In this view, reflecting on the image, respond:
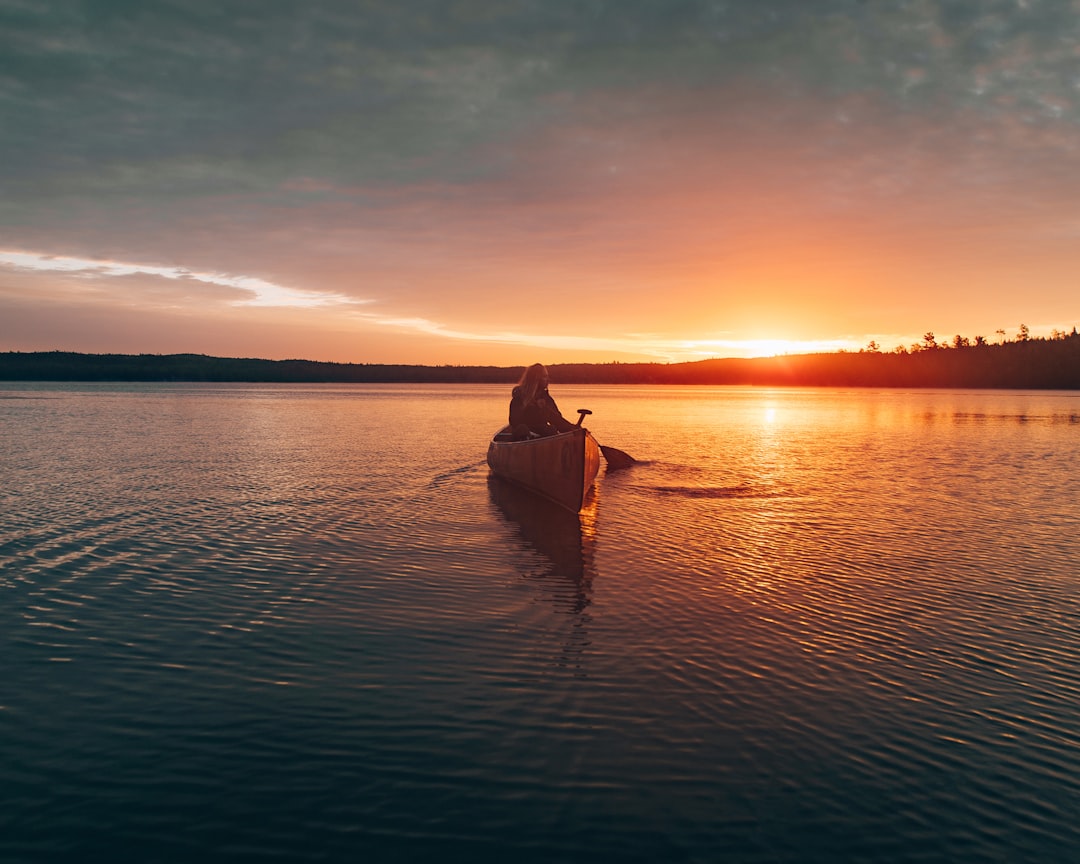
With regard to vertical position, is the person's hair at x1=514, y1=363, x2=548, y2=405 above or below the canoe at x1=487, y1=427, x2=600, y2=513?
above

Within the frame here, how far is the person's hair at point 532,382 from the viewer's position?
778 inches

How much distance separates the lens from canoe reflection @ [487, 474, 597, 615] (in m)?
10.3

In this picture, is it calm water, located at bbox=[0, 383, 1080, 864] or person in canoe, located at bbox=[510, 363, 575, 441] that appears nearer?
calm water, located at bbox=[0, 383, 1080, 864]

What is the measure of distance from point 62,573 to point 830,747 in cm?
1123

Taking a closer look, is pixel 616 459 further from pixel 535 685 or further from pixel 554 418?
pixel 535 685

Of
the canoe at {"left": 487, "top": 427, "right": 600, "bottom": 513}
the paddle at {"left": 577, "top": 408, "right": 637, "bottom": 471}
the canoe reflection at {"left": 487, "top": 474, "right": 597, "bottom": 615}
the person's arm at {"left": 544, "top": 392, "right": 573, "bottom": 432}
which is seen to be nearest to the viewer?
the canoe reflection at {"left": 487, "top": 474, "right": 597, "bottom": 615}

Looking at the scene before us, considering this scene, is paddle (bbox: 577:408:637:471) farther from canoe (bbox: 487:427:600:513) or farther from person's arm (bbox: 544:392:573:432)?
person's arm (bbox: 544:392:573:432)

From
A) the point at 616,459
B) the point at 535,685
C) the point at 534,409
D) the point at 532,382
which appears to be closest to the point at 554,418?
the point at 534,409

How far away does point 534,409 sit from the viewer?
20281 millimetres

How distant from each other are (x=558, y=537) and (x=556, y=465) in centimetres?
381

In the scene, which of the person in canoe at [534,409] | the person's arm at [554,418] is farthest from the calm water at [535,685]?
the person in canoe at [534,409]

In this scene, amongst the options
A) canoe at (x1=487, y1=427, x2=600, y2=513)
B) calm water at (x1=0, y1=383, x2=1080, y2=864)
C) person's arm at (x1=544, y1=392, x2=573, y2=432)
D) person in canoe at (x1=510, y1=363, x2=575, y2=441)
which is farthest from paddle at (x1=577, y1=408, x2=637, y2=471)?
calm water at (x1=0, y1=383, x2=1080, y2=864)

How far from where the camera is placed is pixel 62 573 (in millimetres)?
10703

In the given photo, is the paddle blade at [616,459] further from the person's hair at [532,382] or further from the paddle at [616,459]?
the person's hair at [532,382]
